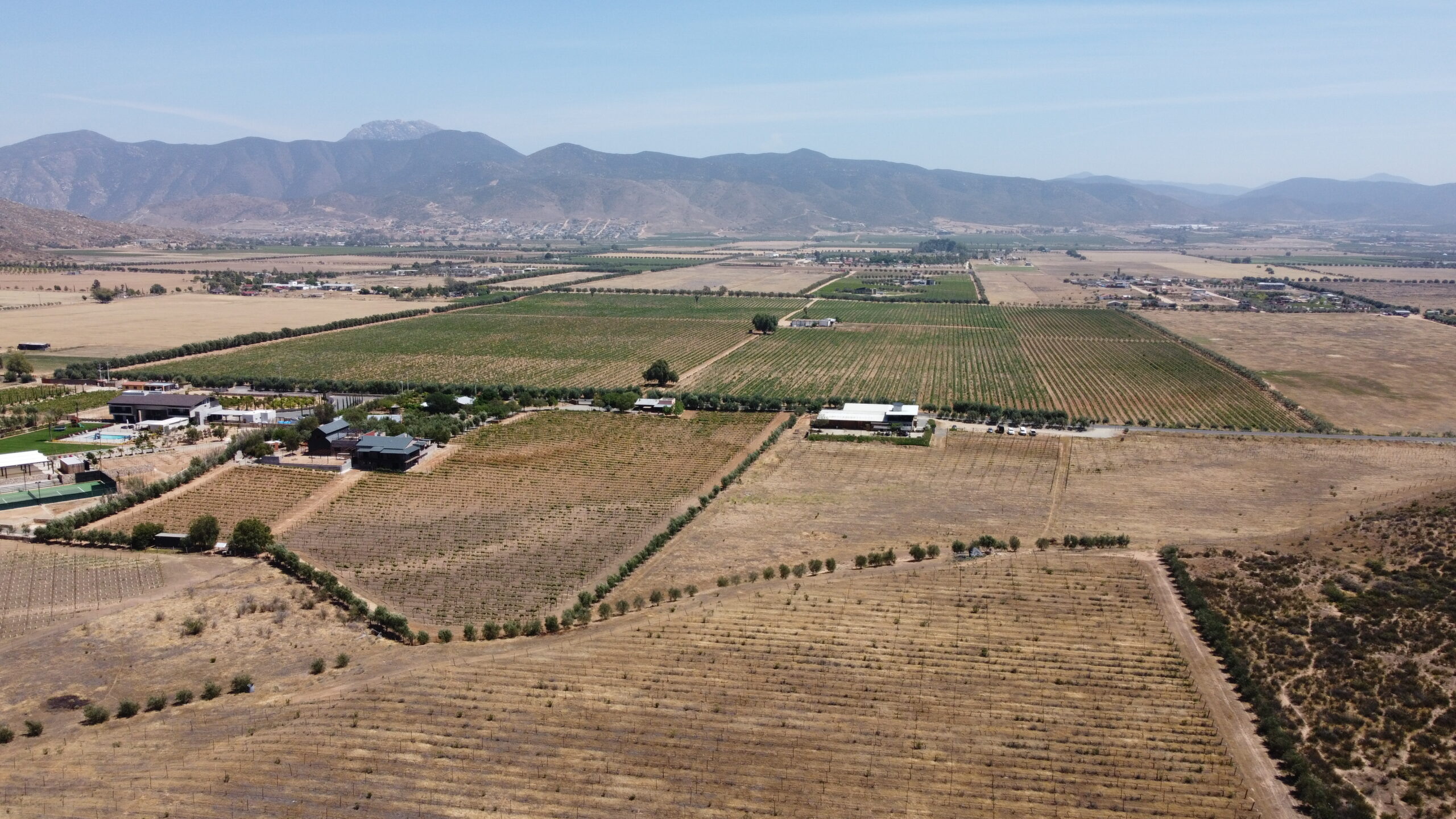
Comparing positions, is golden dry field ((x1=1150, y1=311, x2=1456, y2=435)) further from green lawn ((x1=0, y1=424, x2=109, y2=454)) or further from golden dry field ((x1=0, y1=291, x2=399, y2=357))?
golden dry field ((x1=0, y1=291, x2=399, y2=357))

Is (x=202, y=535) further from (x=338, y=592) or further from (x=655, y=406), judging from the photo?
(x=655, y=406)

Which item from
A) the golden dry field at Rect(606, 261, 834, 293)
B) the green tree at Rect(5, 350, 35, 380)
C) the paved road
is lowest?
the paved road

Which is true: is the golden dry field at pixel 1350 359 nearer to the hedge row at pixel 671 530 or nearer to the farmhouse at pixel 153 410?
the hedge row at pixel 671 530

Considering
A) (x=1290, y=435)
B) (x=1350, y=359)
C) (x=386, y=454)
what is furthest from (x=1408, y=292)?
(x=386, y=454)

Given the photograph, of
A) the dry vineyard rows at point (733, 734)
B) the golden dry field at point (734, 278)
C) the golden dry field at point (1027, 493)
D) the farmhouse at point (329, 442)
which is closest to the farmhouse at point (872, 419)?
the golden dry field at point (1027, 493)

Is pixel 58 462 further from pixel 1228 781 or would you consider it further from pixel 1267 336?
pixel 1267 336

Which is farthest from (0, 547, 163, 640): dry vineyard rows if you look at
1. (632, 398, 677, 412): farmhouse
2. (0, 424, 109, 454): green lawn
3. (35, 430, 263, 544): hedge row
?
(632, 398, 677, 412): farmhouse

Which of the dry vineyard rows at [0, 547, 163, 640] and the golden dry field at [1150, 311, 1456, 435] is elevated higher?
the golden dry field at [1150, 311, 1456, 435]
